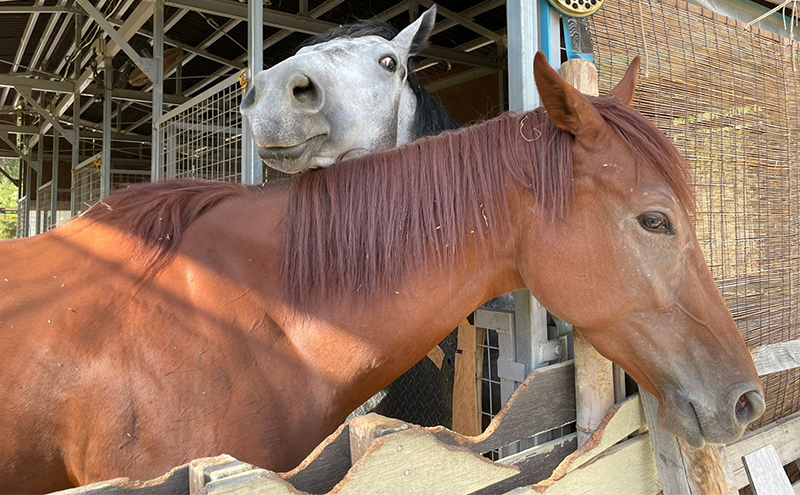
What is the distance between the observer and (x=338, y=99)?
72.1 inches

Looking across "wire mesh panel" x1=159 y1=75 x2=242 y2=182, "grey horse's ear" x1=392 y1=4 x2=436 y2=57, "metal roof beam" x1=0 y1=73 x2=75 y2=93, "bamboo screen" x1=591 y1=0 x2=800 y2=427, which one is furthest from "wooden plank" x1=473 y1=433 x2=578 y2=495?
"metal roof beam" x1=0 y1=73 x2=75 y2=93

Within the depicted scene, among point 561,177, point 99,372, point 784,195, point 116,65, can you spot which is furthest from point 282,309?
point 116,65

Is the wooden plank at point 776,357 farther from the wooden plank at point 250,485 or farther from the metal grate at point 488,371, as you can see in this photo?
the wooden plank at point 250,485

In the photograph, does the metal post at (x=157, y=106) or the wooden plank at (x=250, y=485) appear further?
the metal post at (x=157, y=106)

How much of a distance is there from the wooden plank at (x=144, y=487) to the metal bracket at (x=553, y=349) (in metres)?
1.09

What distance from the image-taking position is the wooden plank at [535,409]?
128 centimetres

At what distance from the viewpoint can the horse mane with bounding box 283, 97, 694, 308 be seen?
1.24 metres

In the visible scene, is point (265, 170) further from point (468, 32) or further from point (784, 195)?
point (468, 32)

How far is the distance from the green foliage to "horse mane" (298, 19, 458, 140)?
24.9 metres

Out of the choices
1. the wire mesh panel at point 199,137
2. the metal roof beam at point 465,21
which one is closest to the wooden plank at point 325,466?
the wire mesh panel at point 199,137

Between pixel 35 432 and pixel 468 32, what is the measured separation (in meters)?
6.66

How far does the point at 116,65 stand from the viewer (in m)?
8.47

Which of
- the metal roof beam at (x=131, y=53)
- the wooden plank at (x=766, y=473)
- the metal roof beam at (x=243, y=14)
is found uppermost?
the metal roof beam at (x=243, y=14)

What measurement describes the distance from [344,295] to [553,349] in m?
0.73
